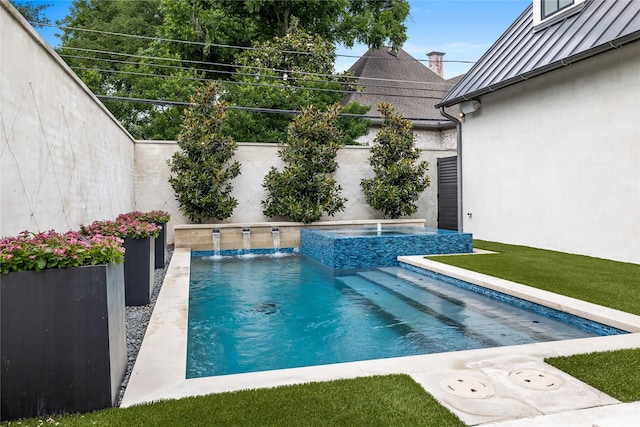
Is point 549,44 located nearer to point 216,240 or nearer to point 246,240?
point 246,240

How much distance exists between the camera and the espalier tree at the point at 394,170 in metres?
12.3

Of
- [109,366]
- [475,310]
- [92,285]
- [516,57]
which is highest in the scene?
[516,57]

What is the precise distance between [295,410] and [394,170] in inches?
412

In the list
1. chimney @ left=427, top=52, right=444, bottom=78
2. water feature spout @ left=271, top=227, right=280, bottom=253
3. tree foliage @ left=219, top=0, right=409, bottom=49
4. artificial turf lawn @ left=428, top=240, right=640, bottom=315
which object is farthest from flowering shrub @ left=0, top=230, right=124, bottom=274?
chimney @ left=427, top=52, right=444, bottom=78

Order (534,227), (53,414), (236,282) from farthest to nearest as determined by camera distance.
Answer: (534,227)
(236,282)
(53,414)

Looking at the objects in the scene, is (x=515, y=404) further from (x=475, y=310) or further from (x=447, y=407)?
(x=475, y=310)

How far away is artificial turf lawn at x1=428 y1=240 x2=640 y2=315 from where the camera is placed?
489 centimetres

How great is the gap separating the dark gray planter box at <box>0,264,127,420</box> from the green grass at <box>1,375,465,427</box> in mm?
95

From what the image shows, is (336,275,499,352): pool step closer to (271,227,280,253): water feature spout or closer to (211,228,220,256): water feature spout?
(271,227,280,253): water feature spout

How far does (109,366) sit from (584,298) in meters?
4.82

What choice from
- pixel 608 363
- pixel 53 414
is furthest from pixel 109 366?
pixel 608 363

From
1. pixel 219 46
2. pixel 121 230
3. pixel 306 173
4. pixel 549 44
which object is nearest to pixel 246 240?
pixel 306 173

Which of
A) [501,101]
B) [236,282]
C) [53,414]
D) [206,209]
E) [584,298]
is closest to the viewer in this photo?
[53,414]

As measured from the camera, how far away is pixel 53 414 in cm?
234
